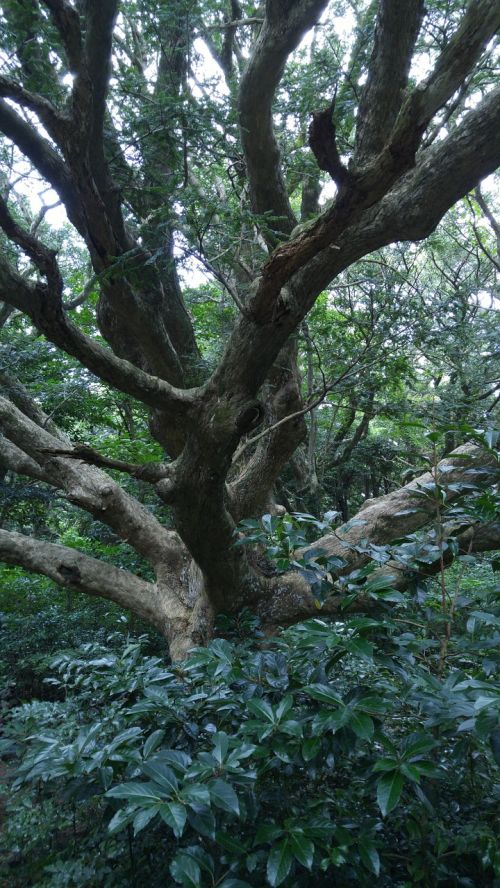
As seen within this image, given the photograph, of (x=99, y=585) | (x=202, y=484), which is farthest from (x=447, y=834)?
(x=99, y=585)

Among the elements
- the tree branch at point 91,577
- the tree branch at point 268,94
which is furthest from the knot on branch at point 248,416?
the tree branch at point 91,577

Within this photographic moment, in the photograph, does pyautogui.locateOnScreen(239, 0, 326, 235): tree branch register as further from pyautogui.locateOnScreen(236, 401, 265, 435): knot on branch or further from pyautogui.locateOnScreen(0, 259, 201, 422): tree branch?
pyautogui.locateOnScreen(0, 259, 201, 422): tree branch

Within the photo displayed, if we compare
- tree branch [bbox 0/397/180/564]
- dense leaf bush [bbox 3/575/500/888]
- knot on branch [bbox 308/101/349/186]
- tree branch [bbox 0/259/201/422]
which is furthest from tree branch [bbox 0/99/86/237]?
dense leaf bush [bbox 3/575/500/888]

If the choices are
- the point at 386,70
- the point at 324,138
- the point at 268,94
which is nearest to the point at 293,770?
the point at 324,138

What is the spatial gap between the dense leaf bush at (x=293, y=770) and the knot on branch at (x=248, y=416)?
156 centimetres

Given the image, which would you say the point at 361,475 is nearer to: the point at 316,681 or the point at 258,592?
the point at 258,592

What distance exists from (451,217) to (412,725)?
817cm

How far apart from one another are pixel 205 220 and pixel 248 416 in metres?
1.34

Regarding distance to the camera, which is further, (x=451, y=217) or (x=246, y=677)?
(x=451, y=217)

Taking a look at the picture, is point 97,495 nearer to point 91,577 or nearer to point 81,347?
point 91,577

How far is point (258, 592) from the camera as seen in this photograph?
407cm

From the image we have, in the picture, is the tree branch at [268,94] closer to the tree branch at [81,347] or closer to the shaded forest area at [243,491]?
the shaded forest area at [243,491]

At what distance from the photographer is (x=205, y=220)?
3514mm

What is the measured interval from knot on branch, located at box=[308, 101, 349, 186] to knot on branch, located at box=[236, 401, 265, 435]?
1.37m
